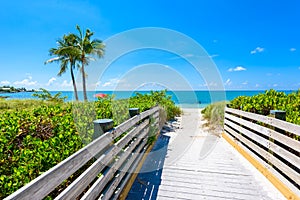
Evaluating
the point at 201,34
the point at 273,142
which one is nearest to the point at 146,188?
the point at 273,142

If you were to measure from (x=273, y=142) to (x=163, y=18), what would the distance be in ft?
26.3

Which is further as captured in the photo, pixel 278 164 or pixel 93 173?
pixel 278 164

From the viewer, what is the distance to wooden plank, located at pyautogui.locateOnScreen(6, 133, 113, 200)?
A: 2.79ft

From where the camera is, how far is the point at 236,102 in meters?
5.86

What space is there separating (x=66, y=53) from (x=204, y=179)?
2266 cm

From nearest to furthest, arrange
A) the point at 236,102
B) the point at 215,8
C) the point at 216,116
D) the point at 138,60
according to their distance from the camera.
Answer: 1. the point at 236,102
2. the point at 216,116
3. the point at 215,8
4. the point at 138,60

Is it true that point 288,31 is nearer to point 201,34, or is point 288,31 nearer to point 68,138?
point 201,34

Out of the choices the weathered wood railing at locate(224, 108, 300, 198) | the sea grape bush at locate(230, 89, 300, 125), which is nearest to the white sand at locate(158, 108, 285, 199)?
the weathered wood railing at locate(224, 108, 300, 198)

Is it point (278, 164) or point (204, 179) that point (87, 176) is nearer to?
point (204, 179)

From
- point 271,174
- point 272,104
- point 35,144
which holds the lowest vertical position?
point 271,174

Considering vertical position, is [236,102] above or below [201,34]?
below

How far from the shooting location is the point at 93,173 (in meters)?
1.73

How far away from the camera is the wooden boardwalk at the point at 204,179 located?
2.69 metres

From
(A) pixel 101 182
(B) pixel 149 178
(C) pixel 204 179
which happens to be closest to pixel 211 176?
(C) pixel 204 179
